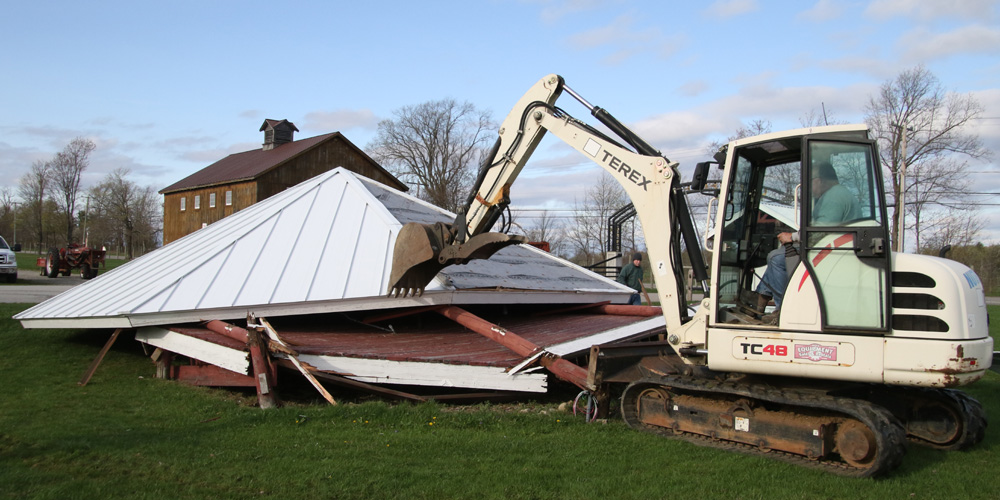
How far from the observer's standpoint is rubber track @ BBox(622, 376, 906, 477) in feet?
18.1

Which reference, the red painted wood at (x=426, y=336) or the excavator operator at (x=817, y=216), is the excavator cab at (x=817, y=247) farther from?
the red painted wood at (x=426, y=336)

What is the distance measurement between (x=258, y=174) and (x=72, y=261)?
13.3 m

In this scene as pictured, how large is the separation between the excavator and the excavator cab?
0.01m

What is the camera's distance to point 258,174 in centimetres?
4303

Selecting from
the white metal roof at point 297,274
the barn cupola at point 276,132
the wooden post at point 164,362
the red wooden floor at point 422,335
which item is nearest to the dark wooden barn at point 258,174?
the barn cupola at point 276,132

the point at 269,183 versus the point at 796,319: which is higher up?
the point at 269,183

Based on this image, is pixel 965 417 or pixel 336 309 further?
pixel 336 309

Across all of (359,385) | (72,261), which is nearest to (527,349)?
(359,385)

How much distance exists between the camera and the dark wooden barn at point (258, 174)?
146ft

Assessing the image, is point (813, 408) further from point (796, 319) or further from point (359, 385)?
point (359, 385)

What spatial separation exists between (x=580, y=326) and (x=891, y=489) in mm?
5885

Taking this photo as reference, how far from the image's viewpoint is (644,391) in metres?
7.20

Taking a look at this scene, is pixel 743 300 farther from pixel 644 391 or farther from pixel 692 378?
pixel 644 391

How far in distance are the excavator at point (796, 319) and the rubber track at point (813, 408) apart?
2 centimetres
